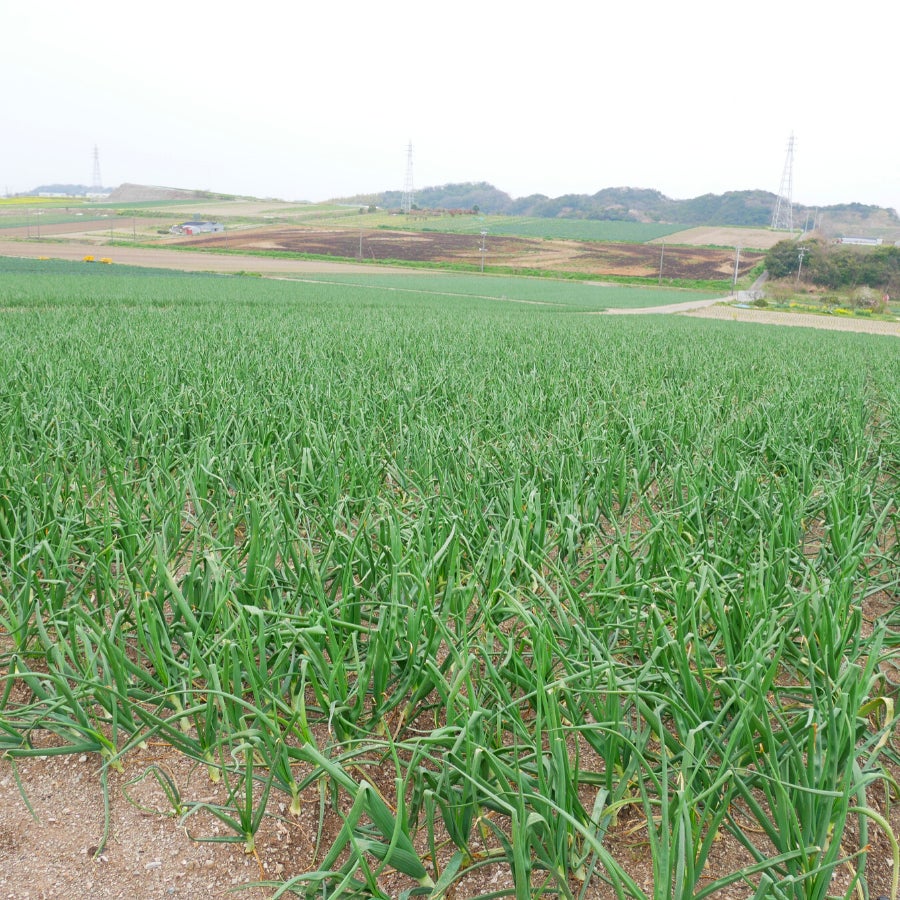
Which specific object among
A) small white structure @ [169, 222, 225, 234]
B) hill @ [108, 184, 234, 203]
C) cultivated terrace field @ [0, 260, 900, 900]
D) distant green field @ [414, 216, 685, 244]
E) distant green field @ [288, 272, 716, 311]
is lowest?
distant green field @ [288, 272, 716, 311]

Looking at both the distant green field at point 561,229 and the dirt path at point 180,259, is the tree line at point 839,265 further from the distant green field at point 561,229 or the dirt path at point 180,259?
the dirt path at point 180,259

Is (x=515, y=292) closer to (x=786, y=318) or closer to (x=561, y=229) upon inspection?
(x=786, y=318)

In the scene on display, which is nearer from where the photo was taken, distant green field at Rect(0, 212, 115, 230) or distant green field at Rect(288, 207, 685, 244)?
distant green field at Rect(0, 212, 115, 230)

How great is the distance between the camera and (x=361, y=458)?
144 inches

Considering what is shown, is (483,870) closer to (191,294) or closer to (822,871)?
(822,871)

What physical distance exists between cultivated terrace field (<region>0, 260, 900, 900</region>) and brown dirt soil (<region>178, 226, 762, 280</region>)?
2631 inches

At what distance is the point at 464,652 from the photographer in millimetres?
1888

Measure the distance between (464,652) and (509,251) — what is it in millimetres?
77312

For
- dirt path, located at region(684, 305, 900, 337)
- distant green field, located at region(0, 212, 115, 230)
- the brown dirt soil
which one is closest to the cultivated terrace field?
dirt path, located at region(684, 305, 900, 337)

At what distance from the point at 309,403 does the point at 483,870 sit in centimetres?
409

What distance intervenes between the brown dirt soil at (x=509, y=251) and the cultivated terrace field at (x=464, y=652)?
219ft

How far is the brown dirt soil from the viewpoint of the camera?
6962cm

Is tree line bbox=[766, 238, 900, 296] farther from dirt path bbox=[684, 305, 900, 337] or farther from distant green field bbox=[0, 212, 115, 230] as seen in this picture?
distant green field bbox=[0, 212, 115, 230]

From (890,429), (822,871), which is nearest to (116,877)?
(822,871)
